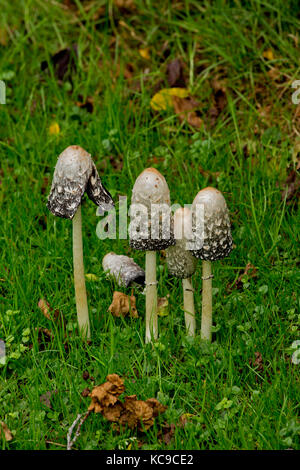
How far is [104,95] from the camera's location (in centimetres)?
608

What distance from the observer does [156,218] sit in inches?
140

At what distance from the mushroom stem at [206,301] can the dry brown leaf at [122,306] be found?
1.61ft

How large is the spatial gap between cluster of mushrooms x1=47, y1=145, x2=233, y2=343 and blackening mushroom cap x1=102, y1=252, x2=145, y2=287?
0.45 meters

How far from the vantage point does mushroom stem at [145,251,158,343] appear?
3.82 metres

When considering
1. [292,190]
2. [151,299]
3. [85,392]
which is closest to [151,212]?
[151,299]

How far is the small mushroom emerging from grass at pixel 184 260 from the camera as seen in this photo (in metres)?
3.68

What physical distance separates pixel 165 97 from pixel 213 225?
8.86 ft

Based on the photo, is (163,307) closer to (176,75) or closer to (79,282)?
(79,282)

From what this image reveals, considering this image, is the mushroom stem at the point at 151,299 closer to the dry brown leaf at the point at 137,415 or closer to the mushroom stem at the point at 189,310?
the mushroom stem at the point at 189,310

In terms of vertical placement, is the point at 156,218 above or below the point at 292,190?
below

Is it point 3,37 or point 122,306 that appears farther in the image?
point 3,37

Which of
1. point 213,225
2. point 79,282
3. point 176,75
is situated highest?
point 176,75

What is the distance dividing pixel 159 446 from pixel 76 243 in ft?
3.99

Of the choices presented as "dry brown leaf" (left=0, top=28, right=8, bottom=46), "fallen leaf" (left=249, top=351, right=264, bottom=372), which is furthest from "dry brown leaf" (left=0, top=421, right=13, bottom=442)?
"dry brown leaf" (left=0, top=28, right=8, bottom=46)
